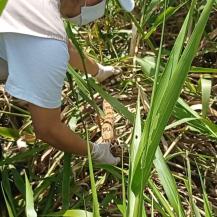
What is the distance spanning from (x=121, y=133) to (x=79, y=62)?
233 millimetres

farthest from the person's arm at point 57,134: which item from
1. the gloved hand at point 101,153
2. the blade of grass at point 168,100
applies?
the blade of grass at point 168,100

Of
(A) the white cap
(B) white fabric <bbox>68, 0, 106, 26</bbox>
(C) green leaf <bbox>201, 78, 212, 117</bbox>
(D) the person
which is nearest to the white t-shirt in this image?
(D) the person

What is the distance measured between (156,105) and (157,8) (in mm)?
1049

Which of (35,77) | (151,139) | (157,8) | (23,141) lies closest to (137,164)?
(151,139)

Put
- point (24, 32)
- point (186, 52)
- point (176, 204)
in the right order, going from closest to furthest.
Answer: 1. point (186, 52)
2. point (176, 204)
3. point (24, 32)

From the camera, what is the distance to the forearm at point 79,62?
1.59 meters

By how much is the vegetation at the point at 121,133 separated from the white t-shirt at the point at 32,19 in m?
0.06

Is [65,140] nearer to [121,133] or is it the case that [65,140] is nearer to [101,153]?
[101,153]

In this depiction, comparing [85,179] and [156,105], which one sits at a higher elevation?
[156,105]

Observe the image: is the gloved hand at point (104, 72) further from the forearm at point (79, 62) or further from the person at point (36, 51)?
the person at point (36, 51)

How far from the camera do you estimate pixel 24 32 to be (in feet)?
3.90

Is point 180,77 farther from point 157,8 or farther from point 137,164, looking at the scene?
point 157,8

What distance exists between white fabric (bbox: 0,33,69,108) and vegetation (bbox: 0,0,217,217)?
0.20 ft

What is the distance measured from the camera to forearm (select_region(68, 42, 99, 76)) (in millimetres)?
1592
